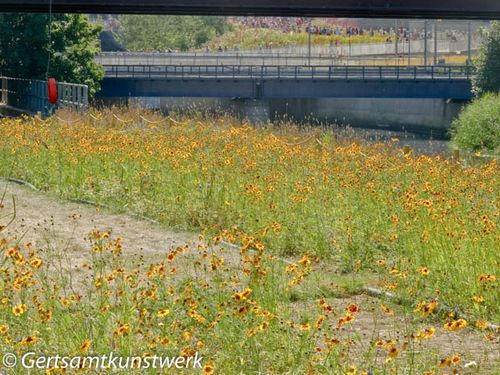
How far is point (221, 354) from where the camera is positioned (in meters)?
7.64

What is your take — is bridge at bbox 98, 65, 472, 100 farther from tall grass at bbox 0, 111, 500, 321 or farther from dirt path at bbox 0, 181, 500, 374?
dirt path at bbox 0, 181, 500, 374

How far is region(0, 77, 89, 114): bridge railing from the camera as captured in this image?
44500 mm

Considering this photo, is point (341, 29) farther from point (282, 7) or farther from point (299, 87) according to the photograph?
point (282, 7)

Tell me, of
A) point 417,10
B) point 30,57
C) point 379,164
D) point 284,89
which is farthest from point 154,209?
point 284,89

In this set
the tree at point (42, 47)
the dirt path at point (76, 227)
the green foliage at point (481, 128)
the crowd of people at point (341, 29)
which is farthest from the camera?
the crowd of people at point (341, 29)

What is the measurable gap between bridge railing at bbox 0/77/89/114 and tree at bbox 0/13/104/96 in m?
1.03

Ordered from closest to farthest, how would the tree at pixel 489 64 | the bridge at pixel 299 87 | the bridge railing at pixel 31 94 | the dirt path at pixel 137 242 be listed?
the dirt path at pixel 137 242, the bridge railing at pixel 31 94, the tree at pixel 489 64, the bridge at pixel 299 87

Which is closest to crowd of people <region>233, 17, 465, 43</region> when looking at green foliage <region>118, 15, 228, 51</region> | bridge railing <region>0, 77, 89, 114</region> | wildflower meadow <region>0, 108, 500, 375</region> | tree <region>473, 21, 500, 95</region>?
green foliage <region>118, 15, 228, 51</region>

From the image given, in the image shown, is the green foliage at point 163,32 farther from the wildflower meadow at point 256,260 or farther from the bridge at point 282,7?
the wildflower meadow at point 256,260

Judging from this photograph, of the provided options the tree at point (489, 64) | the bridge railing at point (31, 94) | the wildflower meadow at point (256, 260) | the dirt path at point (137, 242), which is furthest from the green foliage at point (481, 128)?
the dirt path at point (137, 242)

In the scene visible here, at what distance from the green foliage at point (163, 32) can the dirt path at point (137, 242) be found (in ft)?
345

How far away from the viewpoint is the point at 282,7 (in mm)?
39844

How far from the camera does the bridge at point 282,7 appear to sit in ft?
129

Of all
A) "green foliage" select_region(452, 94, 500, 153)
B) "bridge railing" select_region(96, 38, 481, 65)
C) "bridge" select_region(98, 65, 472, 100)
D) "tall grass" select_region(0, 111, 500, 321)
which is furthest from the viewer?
"bridge railing" select_region(96, 38, 481, 65)
